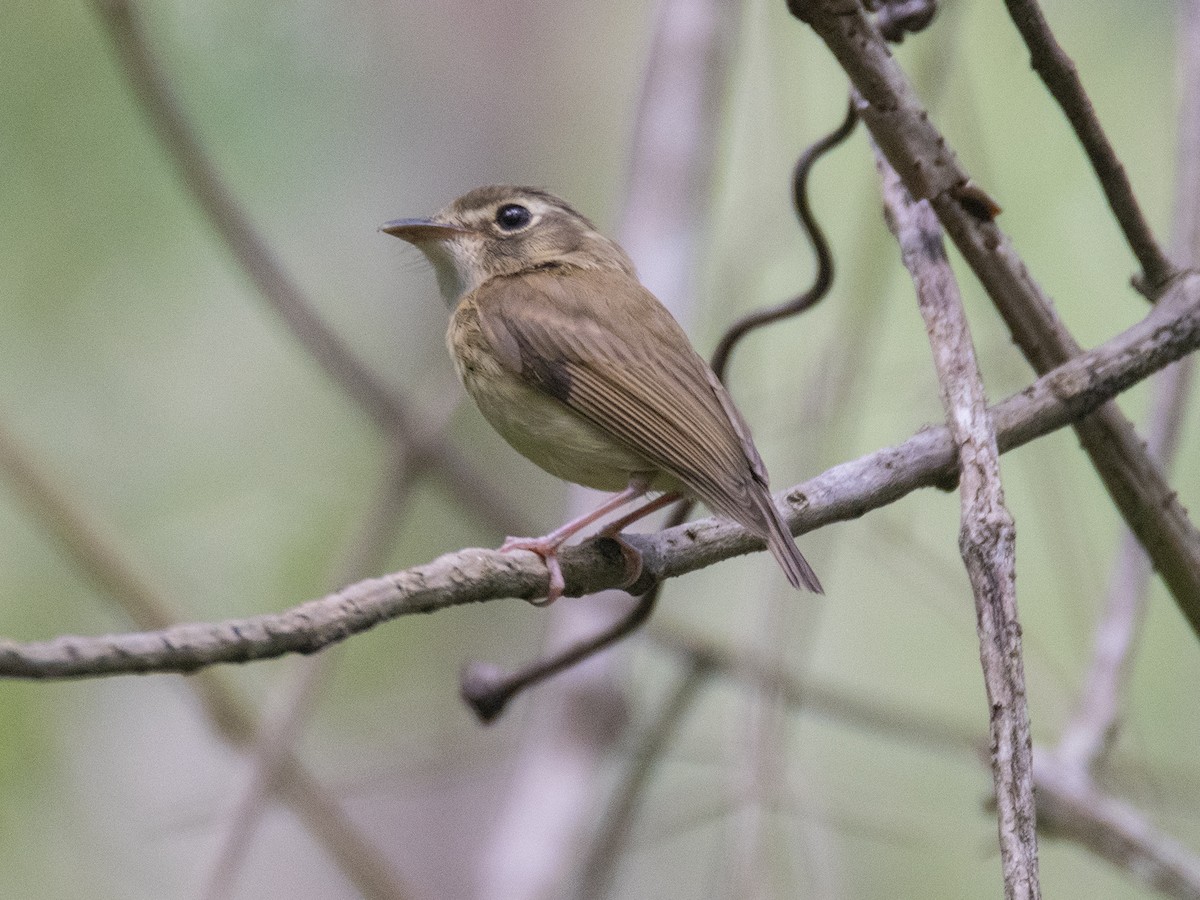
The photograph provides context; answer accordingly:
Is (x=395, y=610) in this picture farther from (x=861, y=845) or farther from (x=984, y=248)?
(x=861, y=845)

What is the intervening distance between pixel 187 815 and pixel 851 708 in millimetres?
2287

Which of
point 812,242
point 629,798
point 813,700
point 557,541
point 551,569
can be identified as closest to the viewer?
point 551,569

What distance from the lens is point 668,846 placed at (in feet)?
25.3

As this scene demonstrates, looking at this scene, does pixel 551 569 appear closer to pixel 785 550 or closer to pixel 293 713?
pixel 785 550

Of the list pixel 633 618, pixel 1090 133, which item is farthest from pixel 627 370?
pixel 1090 133

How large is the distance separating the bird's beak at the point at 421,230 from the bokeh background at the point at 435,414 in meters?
0.98

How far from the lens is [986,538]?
73.3 inches

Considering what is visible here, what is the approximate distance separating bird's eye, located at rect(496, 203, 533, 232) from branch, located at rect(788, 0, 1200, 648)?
1.84 m

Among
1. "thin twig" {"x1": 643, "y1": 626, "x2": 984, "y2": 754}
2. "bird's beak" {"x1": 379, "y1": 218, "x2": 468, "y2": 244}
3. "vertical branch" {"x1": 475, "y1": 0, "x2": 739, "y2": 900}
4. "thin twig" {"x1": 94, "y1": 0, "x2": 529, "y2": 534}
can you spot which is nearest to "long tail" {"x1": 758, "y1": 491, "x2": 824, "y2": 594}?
"vertical branch" {"x1": 475, "y1": 0, "x2": 739, "y2": 900}

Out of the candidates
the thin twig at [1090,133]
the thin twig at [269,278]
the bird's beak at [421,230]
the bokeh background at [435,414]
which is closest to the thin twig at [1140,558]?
the thin twig at [1090,133]

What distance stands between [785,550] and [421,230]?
77.8 inches

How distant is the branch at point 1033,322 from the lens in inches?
89.5

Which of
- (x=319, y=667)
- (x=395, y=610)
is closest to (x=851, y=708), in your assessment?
(x=319, y=667)

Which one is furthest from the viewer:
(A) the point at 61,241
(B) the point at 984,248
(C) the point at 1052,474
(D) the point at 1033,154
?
(A) the point at 61,241
